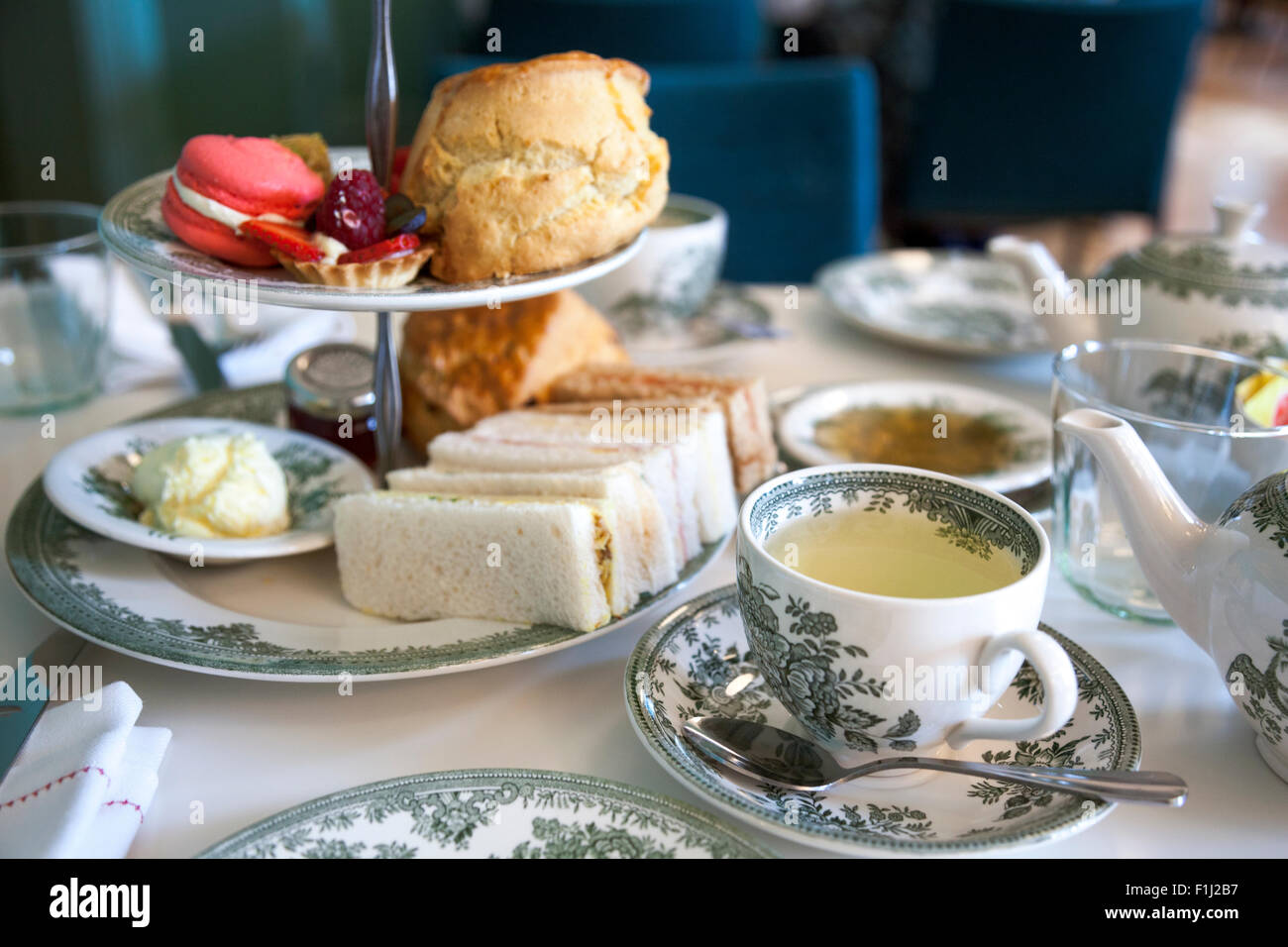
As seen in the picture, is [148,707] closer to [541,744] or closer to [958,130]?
[541,744]

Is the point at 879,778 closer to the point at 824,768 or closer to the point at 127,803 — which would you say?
the point at 824,768

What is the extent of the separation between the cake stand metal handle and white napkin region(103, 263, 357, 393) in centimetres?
38

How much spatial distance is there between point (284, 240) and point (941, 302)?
1.06 metres

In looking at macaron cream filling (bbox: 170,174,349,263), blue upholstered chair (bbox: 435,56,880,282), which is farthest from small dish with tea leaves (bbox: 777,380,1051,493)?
blue upholstered chair (bbox: 435,56,880,282)

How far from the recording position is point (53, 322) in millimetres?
1293

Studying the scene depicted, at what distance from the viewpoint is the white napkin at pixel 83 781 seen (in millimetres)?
650

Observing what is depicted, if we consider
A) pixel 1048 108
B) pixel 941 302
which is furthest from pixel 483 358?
pixel 1048 108

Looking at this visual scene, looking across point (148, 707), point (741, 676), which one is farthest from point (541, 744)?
point (148, 707)

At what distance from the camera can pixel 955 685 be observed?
2.21 ft

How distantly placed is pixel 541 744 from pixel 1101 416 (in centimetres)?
46

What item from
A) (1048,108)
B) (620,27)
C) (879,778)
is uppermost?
(620,27)

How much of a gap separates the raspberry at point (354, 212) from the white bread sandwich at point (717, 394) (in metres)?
0.31

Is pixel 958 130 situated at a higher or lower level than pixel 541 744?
higher
